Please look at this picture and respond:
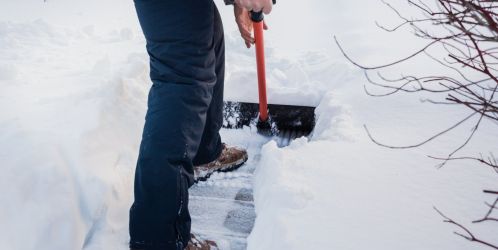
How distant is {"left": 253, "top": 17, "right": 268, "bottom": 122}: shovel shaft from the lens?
6.89 feet

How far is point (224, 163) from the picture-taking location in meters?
1.98

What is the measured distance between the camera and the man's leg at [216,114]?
1.59 meters

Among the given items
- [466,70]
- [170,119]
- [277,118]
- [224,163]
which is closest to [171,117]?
[170,119]

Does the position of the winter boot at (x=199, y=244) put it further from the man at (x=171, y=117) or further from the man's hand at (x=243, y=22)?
the man's hand at (x=243, y=22)

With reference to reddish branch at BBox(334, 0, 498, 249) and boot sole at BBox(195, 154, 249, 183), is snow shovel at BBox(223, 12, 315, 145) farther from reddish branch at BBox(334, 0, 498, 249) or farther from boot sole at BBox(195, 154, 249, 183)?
reddish branch at BBox(334, 0, 498, 249)

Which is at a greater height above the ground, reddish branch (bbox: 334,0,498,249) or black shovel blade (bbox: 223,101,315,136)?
reddish branch (bbox: 334,0,498,249)

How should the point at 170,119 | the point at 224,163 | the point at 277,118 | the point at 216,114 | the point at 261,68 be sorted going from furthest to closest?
the point at 277,118
the point at 261,68
the point at 224,163
the point at 216,114
the point at 170,119

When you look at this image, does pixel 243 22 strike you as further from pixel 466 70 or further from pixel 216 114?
pixel 466 70

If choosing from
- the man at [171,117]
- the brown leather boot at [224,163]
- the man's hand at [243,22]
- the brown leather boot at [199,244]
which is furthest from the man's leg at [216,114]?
the brown leather boot at [199,244]

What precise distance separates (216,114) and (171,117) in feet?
1.54

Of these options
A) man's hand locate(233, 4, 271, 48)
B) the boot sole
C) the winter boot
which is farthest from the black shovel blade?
the winter boot

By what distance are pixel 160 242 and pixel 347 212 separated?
1.89 ft

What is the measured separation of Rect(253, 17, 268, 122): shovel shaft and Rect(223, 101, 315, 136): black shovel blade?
72 millimetres

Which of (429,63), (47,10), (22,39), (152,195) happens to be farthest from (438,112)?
(47,10)
